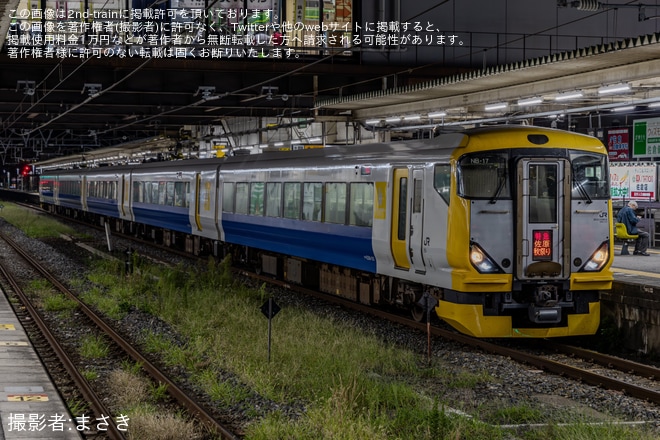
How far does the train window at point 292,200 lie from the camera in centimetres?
1848

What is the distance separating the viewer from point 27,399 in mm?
9797

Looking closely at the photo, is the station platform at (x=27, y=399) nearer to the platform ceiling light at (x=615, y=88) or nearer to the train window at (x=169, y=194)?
the platform ceiling light at (x=615, y=88)

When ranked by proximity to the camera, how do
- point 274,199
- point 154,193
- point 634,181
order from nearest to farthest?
point 274,199
point 634,181
point 154,193

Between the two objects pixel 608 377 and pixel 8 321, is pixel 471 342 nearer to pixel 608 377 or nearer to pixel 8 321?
pixel 608 377

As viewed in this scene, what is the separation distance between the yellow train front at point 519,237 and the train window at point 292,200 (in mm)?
6397

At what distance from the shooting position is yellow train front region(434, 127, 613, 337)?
1223 centimetres

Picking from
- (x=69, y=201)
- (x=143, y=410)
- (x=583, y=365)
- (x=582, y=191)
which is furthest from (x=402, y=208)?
(x=69, y=201)

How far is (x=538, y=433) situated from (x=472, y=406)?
1308mm

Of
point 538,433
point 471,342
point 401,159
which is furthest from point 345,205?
point 538,433

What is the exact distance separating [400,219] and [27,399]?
6.33 m

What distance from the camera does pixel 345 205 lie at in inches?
639

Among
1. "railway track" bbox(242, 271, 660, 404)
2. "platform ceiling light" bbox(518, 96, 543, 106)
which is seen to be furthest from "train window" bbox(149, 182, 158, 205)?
"railway track" bbox(242, 271, 660, 404)

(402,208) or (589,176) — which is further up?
A: (589,176)

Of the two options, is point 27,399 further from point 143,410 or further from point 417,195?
point 417,195
